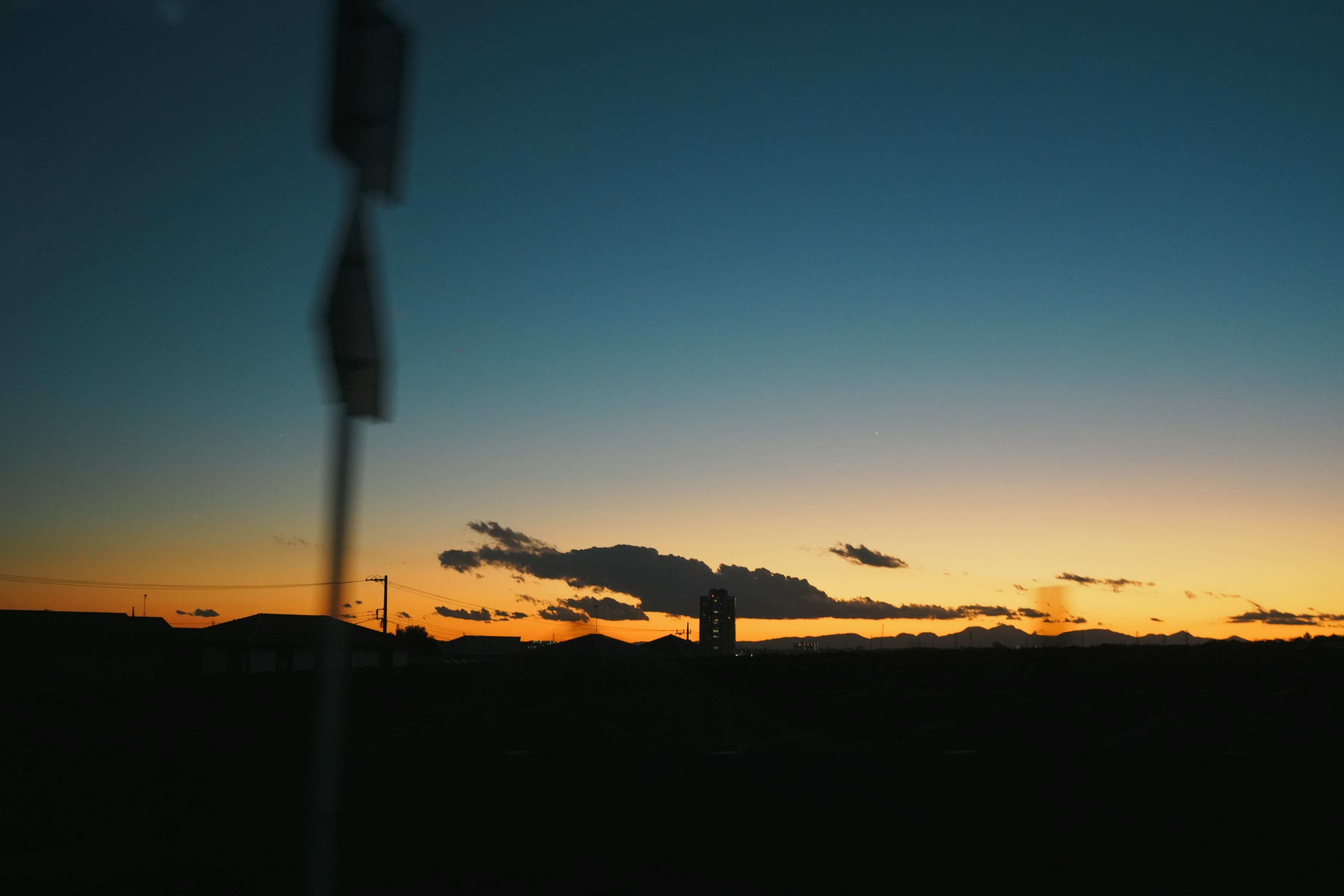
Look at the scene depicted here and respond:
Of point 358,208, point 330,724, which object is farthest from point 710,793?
point 358,208

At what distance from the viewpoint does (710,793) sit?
7.63m

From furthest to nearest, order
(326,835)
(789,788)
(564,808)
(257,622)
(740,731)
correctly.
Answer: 1. (257,622)
2. (740,731)
3. (789,788)
4. (564,808)
5. (326,835)

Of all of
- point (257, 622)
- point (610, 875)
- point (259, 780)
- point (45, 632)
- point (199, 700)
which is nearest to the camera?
point (610, 875)

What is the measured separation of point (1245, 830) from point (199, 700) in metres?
19.4

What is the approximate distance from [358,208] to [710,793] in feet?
19.1

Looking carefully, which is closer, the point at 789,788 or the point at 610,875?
the point at 610,875

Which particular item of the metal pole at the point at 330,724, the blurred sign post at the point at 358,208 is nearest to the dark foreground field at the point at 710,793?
the metal pole at the point at 330,724

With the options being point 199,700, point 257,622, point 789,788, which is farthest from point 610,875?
point 257,622

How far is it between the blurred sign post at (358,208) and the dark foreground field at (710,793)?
838 millimetres

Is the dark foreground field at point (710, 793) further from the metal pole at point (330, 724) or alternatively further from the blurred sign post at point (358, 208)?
the blurred sign post at point (358, 208)

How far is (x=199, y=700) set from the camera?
19.8 m

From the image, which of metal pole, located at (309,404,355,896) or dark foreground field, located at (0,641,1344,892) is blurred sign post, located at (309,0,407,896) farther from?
dark foreground field, located at (0,641,1344,892)

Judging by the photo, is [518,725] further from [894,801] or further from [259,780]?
[894,801]

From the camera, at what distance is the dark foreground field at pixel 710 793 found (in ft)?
18.1
